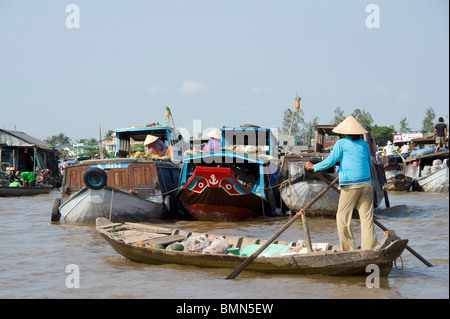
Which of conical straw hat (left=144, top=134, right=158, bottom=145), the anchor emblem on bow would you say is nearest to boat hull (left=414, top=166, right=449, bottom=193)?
the anchor emblem on bow

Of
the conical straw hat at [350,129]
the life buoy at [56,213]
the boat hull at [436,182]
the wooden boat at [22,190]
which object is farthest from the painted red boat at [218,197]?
the wooden boat at [22,190]

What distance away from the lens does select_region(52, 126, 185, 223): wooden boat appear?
10172 mm

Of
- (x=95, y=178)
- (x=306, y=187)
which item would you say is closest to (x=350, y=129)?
(x=306, y=187)

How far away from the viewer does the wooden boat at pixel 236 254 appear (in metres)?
5.23

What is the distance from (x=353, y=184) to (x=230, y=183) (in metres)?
5.34

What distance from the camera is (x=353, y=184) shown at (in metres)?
5.38

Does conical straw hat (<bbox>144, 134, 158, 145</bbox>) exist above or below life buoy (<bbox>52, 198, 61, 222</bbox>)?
above

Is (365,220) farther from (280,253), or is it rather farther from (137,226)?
(137,226)

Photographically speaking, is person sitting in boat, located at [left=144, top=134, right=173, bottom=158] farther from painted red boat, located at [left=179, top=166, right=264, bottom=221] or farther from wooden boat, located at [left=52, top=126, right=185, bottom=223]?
painted red boat, located at [left=179, top=166, right=264, bottom=221]

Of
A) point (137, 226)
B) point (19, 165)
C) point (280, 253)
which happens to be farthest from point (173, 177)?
point (19, 165)

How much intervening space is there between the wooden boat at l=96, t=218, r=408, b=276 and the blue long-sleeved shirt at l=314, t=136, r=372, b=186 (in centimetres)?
67

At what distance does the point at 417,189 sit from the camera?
1923 cm
